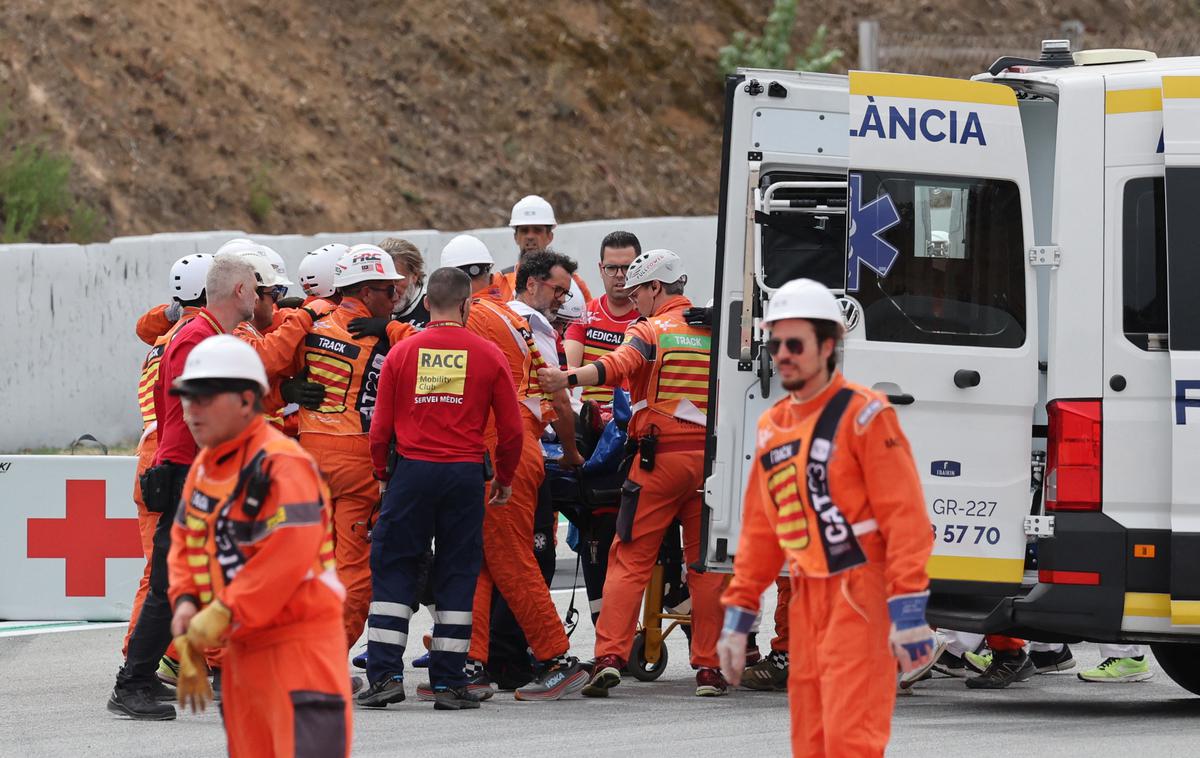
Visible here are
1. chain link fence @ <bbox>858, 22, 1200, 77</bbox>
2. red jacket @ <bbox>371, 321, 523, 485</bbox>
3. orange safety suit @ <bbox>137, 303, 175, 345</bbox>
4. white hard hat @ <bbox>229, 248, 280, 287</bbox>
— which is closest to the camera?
red jacket @ <bbox>371, 321, 523, 485</bbox>

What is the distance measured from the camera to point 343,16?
2402 cm

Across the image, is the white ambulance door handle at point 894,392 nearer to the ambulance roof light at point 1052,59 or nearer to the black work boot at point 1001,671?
the ambulance roof light at point 1052,59

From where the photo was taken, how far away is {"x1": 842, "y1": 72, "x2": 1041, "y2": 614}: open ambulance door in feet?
26.5

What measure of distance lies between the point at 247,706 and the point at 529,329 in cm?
452

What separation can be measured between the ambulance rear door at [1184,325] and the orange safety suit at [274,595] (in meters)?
4.07

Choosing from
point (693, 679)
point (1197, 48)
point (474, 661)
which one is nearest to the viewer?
point (474, 661)

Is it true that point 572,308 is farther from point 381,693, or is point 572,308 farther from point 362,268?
point 381,693

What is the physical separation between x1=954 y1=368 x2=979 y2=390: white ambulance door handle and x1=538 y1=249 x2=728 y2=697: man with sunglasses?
63.6 inches

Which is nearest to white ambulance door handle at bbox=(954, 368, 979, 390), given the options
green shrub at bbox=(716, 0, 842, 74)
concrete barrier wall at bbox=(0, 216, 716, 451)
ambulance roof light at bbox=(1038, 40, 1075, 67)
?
ambulance roof light at bbox=(1038, 40, 1075, 67)

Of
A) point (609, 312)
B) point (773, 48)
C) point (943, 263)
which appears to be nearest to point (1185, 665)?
point (943, 263)

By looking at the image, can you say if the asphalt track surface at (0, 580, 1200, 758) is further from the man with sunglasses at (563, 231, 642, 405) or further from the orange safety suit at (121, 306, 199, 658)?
the man with sunglasses at (563, 231, 642, 405)

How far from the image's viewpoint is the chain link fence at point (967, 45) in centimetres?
2594

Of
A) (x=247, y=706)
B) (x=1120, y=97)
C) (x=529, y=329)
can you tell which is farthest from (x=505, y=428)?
(x=247, y=706)

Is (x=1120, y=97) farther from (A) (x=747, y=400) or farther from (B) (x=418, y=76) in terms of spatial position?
(B) (x=418, y=76)
